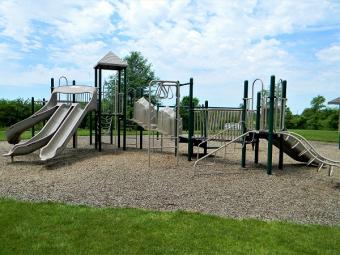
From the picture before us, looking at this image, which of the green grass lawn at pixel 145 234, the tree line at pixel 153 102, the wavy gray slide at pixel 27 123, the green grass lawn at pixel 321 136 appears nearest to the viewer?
the green grass lawn at pixel 145 234

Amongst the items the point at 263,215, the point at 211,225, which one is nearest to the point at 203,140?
the point at 263,215

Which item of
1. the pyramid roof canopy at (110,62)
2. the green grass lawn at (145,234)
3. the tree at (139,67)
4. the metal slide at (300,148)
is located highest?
the tree at (139,67)

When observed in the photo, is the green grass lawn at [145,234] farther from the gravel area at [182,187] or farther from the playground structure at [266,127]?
the playground structure at [266,127]

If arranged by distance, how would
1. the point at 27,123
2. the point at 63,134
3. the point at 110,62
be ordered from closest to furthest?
1. the point at 63,134
2. the point at 27,123
3. the point at 110,62

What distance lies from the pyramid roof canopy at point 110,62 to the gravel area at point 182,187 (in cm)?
383

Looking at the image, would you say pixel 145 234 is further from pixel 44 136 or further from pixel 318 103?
pixel 318 103

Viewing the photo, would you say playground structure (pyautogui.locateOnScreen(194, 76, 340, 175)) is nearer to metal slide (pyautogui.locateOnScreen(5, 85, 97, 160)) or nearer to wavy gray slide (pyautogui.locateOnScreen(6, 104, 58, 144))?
metal slide (pyautogui.locateOnScreen(5, 85, 97, 160))

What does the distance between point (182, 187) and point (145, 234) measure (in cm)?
313

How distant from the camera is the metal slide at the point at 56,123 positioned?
1126 cm

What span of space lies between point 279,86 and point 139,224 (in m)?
6.08

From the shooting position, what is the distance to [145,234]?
500 centimetres

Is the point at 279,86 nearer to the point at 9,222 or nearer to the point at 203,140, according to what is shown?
the point at 203,140

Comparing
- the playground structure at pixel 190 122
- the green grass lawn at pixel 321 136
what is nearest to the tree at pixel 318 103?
the green grass lawn at pixel 321 136

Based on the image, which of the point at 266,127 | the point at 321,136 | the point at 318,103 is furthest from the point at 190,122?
the point at 318,103
